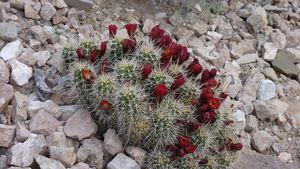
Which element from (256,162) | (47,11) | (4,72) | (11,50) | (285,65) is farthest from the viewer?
(285,65)

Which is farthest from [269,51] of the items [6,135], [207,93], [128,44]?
[6,135]

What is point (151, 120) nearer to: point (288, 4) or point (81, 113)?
point (81, 113)

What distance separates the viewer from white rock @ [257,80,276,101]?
4488mm

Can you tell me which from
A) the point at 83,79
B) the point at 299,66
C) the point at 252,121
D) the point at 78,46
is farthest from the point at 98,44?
the point at 299,66

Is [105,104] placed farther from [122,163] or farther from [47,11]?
[47,11]

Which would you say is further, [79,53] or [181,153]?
[79,53]

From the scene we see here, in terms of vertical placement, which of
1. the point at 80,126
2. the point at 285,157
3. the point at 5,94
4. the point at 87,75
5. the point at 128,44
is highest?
the point at 128,44

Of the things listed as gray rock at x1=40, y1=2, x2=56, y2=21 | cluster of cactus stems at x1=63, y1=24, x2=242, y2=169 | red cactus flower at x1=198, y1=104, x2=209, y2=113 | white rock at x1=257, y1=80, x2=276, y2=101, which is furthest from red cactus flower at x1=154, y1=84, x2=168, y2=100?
white rock at x1=257, y1=80, x2=276, y2=101

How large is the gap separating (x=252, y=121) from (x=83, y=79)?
156cm

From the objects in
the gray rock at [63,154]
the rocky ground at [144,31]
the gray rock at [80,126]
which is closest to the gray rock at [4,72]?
the rocky ground at [144,31]

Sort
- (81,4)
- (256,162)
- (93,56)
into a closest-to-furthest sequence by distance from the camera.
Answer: (93,56) → (256,162) → (81,4)

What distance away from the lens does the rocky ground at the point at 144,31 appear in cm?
330

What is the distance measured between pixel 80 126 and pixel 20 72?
0.61 meters

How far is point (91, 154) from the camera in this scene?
10.8 feet
